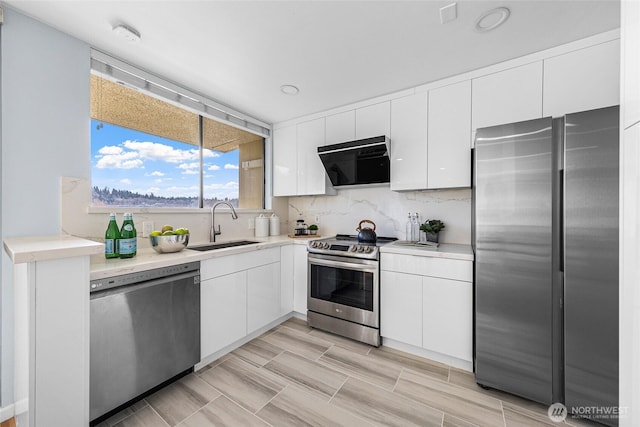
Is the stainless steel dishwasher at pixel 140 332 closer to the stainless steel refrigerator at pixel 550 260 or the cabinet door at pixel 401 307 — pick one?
the cabinet door at pixel 401 307

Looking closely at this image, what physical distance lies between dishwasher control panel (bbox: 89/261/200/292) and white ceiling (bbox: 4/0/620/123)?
1.52 metres

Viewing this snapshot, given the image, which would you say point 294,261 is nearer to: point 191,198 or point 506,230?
point 191,198

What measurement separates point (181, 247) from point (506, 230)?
2.27 meters

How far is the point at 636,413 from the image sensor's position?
0.51m

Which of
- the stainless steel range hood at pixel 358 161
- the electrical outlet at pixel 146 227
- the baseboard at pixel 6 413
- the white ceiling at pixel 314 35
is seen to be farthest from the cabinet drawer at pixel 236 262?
the white ceiling at pixel 314 35

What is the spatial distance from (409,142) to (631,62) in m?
1.96

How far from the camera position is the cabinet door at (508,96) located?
1.91m

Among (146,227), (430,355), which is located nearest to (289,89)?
(146,227)

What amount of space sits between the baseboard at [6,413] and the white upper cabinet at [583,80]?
3906mm

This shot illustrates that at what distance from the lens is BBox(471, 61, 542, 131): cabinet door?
1.91m

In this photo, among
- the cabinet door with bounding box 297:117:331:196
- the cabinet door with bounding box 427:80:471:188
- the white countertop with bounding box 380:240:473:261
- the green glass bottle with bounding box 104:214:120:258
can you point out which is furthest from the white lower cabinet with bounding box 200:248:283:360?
the cabinet door with bounding box 427:80:471:188

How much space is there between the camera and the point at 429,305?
2035mm

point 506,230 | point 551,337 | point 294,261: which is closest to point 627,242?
point 506,230

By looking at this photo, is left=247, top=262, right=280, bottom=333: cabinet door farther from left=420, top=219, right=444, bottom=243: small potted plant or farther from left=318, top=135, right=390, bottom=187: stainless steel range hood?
left=420, top=219, right=444, bottom=243: small potted plant
